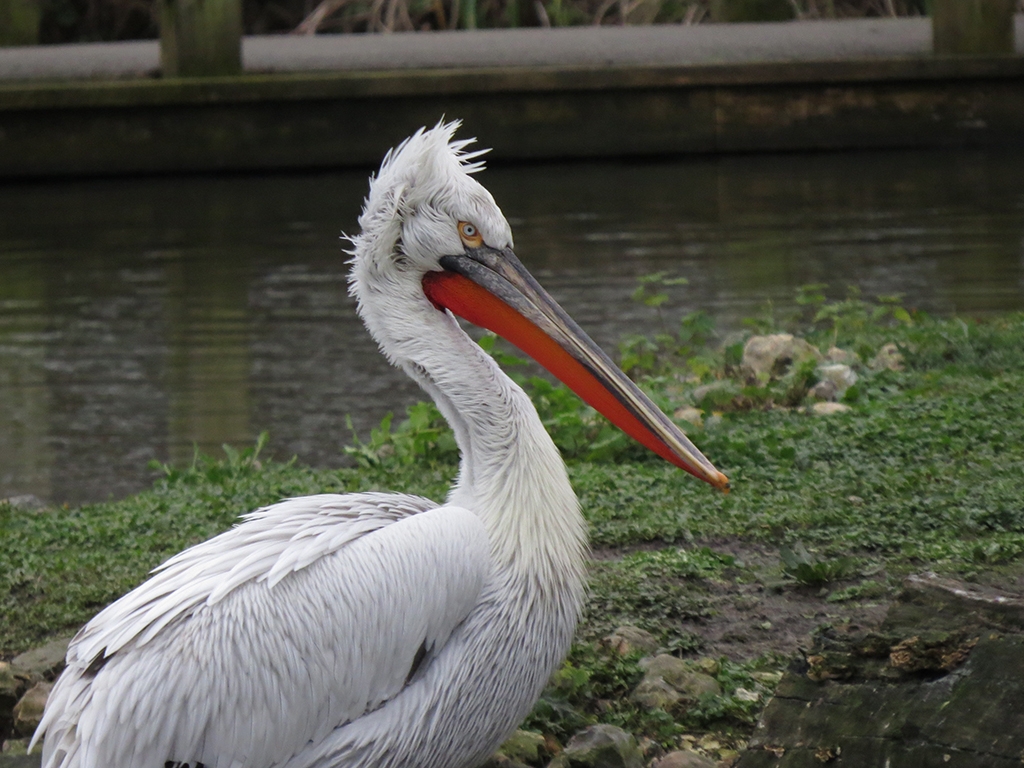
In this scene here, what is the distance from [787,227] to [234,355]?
3891mm

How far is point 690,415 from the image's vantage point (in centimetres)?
436

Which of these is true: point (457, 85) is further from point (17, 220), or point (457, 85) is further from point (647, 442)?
point (647, 442)

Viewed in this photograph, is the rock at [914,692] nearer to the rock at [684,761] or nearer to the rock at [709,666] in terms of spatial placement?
the rock at [684,761]

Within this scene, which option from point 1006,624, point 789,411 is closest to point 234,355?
point 789,411

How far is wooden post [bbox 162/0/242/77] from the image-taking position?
980 centimetres

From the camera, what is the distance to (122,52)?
11.6 metres

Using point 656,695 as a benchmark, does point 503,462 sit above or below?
above

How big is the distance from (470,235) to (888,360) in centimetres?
278

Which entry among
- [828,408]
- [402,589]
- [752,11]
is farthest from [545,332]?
[752,11]

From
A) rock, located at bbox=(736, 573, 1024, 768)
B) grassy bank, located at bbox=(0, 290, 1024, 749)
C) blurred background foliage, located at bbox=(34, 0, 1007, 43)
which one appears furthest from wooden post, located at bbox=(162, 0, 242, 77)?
rock, located at bbox=(736, 573, 1024, 768)

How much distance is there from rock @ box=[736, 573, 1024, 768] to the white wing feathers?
589 millimetres

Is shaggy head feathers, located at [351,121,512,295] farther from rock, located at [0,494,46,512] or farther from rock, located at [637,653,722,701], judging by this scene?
rock, located at [0,494,46,512]

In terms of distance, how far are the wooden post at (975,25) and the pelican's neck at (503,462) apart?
8620 mm

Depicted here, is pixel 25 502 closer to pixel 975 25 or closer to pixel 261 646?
pixel 261 646
